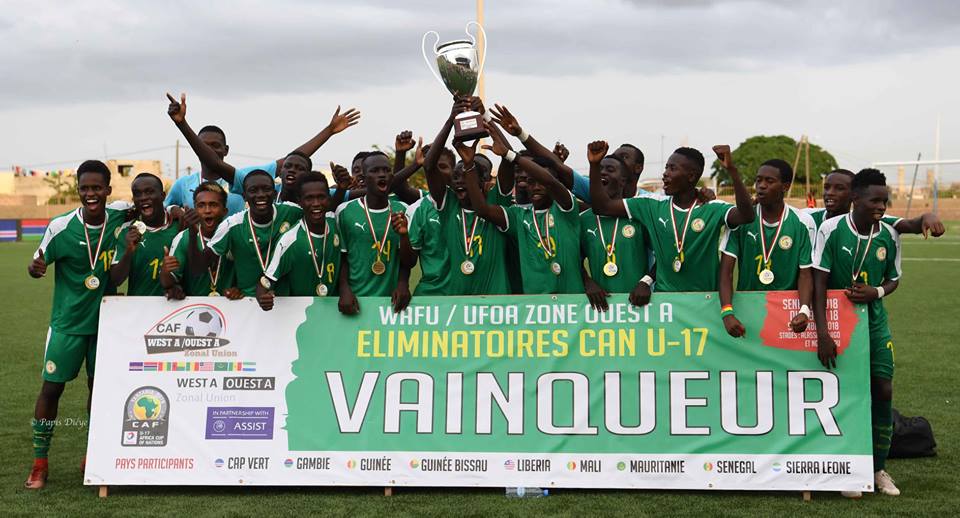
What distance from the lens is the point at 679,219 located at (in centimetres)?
643

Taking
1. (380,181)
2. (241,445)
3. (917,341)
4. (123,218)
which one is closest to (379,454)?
(241,445)

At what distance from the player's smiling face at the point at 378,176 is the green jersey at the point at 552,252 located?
1069 millimetres

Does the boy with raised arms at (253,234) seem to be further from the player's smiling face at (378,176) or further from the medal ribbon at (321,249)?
the player's smiling face at (378,176)

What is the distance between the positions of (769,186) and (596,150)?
115cm

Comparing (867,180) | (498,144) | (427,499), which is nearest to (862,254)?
(867,180)

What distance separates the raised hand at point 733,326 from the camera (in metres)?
6.12

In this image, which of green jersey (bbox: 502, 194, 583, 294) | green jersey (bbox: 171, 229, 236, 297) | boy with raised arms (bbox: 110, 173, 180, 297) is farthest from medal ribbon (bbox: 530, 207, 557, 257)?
boy with raised arms (bbox: 110, 173, 180, 297)

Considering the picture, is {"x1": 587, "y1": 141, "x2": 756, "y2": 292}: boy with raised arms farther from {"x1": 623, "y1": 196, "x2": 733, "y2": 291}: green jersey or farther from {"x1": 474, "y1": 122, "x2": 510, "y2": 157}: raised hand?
{"x1": 474, "y1": 122, "x2": 510, "y2": 157}: raised hand

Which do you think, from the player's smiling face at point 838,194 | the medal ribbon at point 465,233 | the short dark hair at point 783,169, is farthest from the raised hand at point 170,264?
the player's smiling face at point 838,194

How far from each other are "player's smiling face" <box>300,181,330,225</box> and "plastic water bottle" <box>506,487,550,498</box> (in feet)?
7.56

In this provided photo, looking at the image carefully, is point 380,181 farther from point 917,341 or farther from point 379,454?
point 917,341

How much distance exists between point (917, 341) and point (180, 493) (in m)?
10.4

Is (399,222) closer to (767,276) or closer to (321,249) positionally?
(321,249)

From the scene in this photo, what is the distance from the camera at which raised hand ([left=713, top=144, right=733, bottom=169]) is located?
580cm
